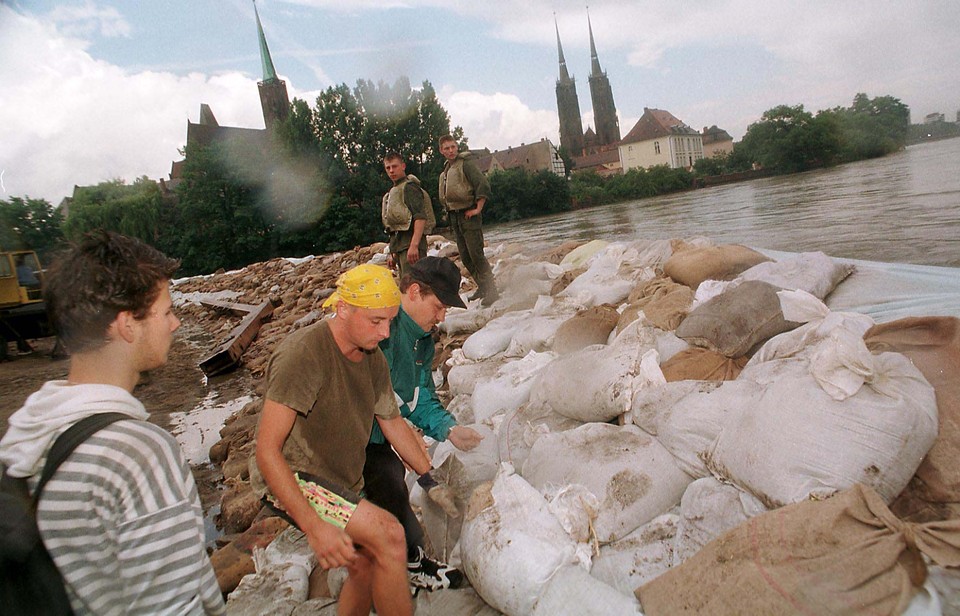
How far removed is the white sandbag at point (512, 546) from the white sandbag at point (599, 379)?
585 mm

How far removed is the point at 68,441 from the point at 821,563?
133 cm

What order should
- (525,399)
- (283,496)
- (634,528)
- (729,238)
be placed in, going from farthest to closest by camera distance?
1. (729,238)
2. (525,399)
3. (634,528)
4. (283,496)

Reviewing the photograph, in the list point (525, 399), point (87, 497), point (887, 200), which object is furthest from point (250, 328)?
point (887, 200)

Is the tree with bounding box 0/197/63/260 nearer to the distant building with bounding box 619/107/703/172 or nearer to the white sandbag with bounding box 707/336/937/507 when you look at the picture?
the white sandbag with bounding box 707/336/937/507

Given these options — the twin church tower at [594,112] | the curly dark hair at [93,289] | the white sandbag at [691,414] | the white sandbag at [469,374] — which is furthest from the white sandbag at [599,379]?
the twin church tower at [594,112]

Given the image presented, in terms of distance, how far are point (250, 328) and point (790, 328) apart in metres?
6.99

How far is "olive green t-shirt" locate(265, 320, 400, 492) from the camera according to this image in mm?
1375

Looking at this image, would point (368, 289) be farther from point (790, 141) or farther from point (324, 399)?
point (790, 141)

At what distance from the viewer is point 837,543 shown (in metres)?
1.17

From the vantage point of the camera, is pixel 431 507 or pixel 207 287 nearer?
pixel 431 507

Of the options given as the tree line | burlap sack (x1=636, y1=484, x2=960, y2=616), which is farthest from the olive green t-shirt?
the tree line

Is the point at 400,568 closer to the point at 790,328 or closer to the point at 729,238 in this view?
the point at 790,328

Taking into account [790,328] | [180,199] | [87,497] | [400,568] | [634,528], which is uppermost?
[180,199]

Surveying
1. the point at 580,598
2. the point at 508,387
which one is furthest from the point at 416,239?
the point at 580,598
